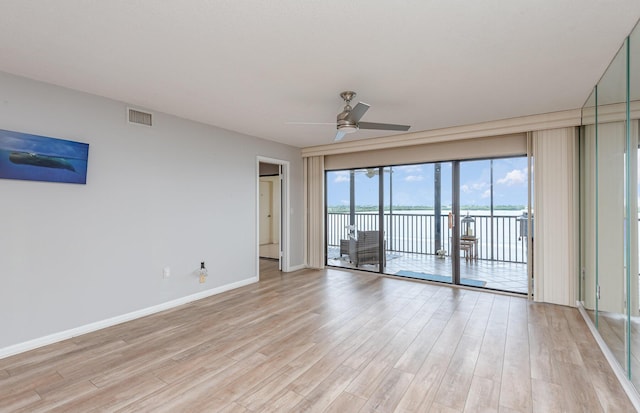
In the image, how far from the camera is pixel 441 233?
199 inches

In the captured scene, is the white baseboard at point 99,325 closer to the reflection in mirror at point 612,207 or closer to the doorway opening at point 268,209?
the doorway opening at point 268,209

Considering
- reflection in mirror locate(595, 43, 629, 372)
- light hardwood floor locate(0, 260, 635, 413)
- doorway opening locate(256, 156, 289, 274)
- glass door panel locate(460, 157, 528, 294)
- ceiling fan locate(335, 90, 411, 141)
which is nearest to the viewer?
light hardwood floor locate(0, 260, 635, 413)

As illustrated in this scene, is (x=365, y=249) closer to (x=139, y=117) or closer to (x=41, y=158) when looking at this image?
(x=139, y=117)

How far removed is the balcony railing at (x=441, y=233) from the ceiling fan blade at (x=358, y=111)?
2805 millimetres

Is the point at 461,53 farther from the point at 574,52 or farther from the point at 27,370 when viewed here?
the point at 27,370

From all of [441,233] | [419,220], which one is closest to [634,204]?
[441,233]

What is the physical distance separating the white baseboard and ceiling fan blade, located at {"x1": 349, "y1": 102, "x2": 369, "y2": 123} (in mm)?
3093

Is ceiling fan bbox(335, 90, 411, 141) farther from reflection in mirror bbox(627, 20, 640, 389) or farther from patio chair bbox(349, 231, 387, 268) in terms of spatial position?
patio chair bbox(349, 231, 387, 268)

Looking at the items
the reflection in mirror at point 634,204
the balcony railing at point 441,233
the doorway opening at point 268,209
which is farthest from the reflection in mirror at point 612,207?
the doorway opening at point 268,209

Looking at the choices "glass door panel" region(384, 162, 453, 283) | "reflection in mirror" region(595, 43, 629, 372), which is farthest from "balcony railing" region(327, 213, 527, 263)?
"reflection in mirror" region(595, 43, 629, 372)

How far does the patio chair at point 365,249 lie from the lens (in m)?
5.70

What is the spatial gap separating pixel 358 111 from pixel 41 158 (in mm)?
2922

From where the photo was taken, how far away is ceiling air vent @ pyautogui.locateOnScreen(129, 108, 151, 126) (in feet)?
11.3

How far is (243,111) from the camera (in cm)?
375
